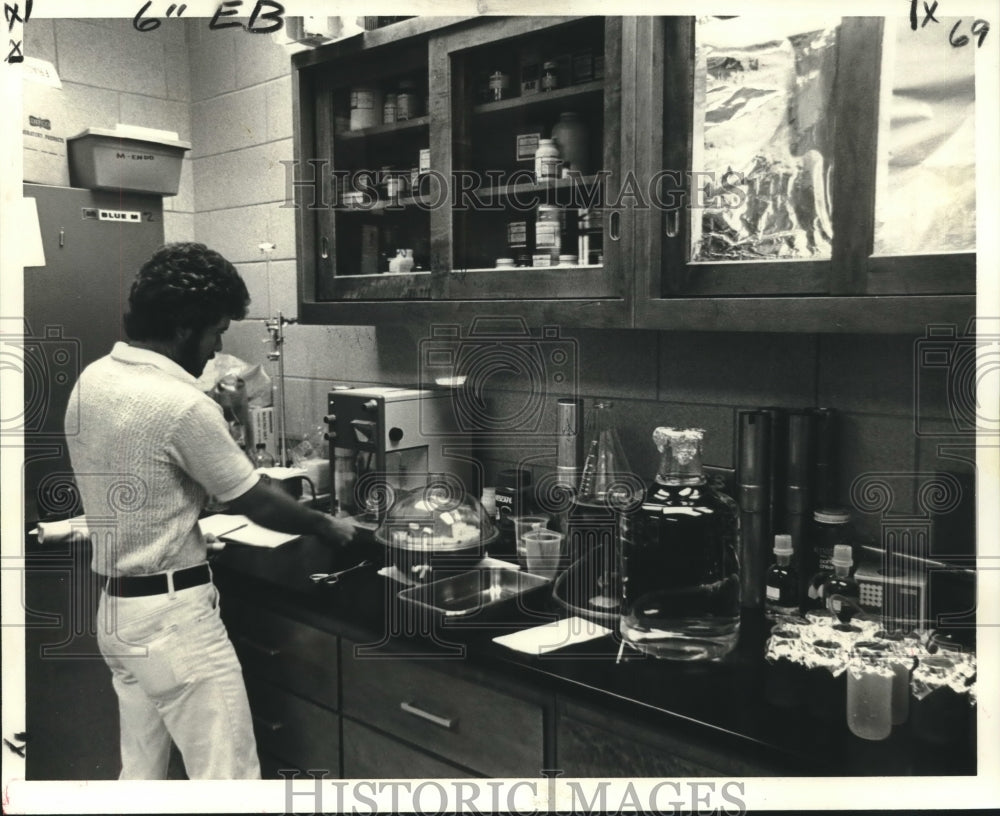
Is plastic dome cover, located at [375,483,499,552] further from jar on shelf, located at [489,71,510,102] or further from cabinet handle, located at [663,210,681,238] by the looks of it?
jar on shelf, located at [489,71,510,102]

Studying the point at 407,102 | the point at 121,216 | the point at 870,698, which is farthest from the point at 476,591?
the point at 121,216

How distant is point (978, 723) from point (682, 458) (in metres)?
0.76

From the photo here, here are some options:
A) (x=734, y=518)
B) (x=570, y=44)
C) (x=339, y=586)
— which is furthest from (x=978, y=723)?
(x=570, y=44)

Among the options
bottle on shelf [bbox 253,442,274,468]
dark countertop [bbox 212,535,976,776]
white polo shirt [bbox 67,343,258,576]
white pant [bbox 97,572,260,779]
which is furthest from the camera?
bottle on shelf [bbox 253,442,274,468]

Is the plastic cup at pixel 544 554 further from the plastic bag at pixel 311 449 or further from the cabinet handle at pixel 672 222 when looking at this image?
the plastic bag at pixel 311 449

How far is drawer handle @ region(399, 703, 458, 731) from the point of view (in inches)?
63.4

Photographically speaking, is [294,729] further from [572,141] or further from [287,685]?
[572,141]

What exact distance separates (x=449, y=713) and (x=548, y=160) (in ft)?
4.02

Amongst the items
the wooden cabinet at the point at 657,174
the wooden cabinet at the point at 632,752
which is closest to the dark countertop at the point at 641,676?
the wooden cabinet at the point at 632,752

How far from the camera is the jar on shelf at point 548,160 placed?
1887 mm

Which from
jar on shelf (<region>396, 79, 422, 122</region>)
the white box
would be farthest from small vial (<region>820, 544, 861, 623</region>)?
the white box

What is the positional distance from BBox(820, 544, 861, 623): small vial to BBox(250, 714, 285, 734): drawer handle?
4.25ft

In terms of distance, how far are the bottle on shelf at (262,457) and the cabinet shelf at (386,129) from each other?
1030mm

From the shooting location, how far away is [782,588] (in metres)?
1.65
